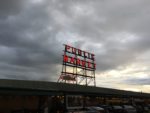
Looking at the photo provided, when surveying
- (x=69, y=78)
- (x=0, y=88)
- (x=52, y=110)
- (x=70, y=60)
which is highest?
(x=70, y=60)

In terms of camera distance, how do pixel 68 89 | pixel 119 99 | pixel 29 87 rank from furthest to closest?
pixel 119 99
pixel 68 89
pixel 29 87

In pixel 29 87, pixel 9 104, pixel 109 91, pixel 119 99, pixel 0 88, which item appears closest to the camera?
pixel 0 88

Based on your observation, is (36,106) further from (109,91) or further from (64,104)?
(109,91)

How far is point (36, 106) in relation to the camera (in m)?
40.5

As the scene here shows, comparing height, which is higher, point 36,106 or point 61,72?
point 61,72

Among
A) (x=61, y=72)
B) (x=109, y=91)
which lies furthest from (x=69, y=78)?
(x=109, y=91)

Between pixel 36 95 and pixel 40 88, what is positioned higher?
pixel 40 88

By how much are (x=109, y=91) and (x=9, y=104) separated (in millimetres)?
22914

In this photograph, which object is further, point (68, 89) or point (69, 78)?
point (69, 78)

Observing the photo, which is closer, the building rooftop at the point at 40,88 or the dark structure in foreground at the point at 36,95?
the building rooftop at the point at 40,88

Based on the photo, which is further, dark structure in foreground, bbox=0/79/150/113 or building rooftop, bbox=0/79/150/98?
dark structure in foreground, bbox=0/79/150/113

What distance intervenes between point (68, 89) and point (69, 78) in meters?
12.5

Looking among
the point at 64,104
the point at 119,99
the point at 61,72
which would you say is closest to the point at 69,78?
the point at 61,72

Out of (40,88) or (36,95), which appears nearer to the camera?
(40,88)
